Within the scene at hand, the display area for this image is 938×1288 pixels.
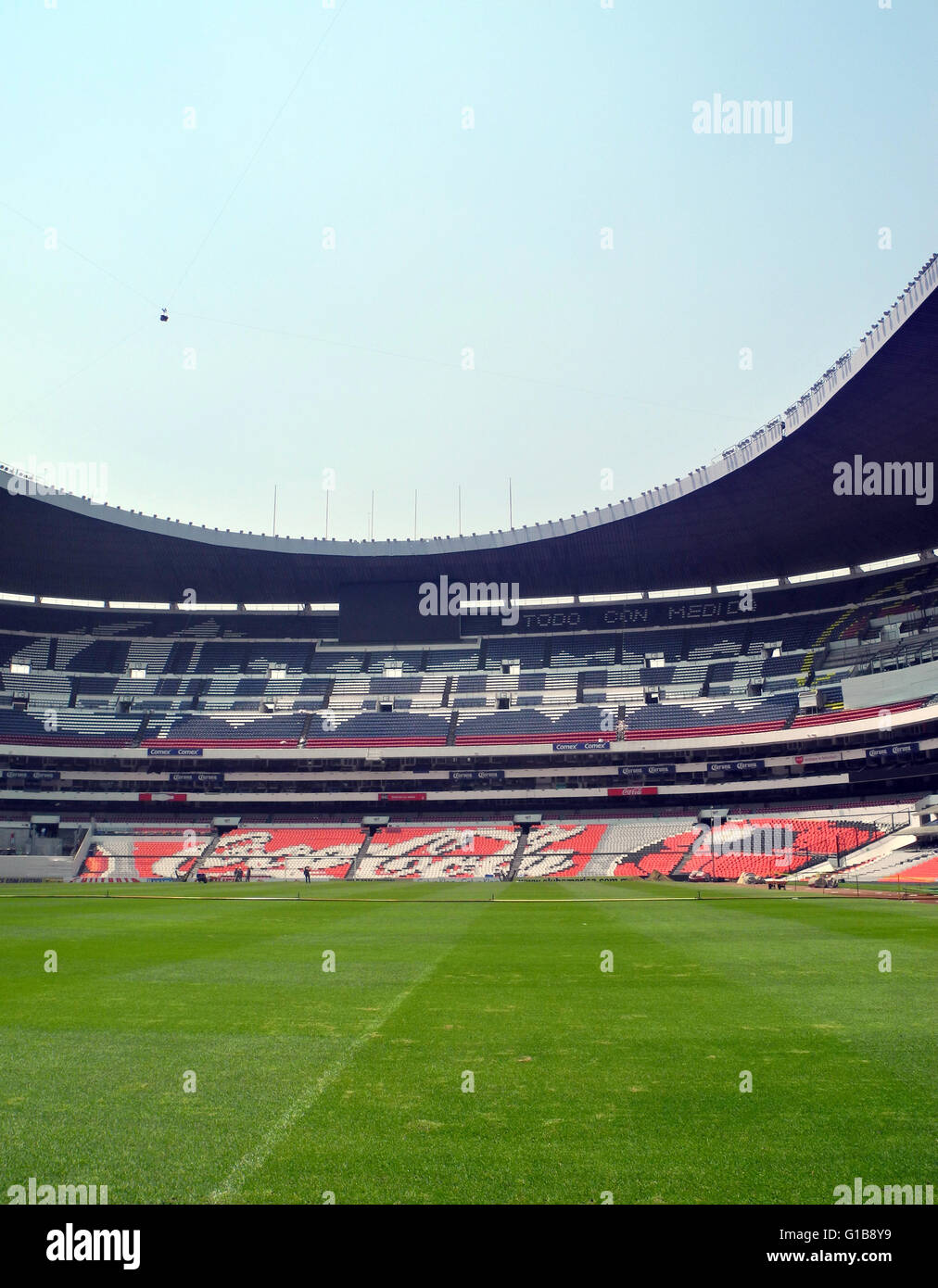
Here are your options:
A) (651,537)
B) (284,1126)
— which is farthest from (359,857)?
(284,1126)

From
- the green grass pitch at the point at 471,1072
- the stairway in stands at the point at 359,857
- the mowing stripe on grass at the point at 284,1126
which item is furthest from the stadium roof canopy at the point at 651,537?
the mowing stripe on grass at the point at 284,1126

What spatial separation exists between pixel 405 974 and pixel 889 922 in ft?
43.1

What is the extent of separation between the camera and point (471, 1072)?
20.6 ft

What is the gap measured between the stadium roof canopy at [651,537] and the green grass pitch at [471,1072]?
34146mm

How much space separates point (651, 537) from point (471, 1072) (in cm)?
5683

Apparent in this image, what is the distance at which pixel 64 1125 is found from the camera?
17.2 ft

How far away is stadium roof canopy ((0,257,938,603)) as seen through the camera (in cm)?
4212

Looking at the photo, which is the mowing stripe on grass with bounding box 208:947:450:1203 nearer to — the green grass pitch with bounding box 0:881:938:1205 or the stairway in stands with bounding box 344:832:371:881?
the green grass pitch with bounding box 0:881:938:1205

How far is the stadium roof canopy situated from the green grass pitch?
112 feet

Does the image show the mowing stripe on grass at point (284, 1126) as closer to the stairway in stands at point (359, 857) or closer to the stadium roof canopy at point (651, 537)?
the stadium roof canopy at point (651, 537)

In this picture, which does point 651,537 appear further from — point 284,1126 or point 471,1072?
point 284,1126

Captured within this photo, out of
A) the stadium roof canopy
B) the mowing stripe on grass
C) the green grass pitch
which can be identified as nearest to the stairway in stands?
the stadium roof canopy

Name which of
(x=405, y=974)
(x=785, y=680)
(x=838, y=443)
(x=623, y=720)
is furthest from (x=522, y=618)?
(x=405, y=974)

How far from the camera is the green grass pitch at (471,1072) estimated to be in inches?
174
